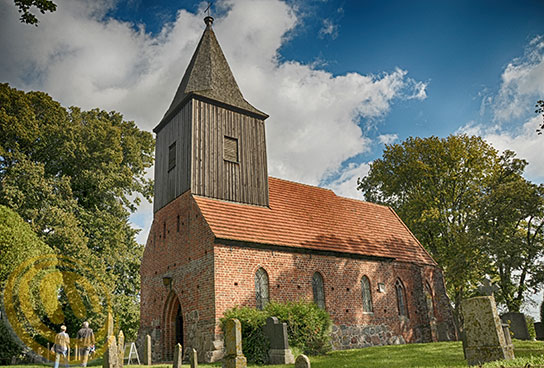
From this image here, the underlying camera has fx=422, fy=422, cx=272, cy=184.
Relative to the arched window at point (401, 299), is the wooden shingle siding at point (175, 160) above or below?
above

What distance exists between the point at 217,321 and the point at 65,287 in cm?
1188

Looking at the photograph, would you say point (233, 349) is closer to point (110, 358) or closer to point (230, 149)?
point (110, 358)

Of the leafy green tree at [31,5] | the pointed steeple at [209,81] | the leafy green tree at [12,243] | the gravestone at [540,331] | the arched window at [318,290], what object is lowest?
the gravestone at [540,331]

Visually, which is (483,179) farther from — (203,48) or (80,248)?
(80,248)

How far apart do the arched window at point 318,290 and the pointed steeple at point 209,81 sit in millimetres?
8208

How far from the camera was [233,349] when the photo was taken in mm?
10273

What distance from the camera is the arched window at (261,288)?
53.6 feet

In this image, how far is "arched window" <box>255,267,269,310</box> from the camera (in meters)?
16.3

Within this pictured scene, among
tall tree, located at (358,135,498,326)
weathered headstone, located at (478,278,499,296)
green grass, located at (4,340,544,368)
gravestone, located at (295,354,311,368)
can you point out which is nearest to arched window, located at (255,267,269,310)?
green grass, located at (4,340,544,368)

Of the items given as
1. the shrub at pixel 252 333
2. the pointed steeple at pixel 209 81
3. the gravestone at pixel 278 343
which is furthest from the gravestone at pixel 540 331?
the pointed steeple at pixel 209 81

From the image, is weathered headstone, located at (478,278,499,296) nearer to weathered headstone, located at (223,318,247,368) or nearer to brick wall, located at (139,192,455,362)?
brick wall, located at (139,192,455,362)

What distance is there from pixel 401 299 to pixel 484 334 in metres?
14.3

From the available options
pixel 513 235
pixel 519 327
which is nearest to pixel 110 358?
pixel 519 327

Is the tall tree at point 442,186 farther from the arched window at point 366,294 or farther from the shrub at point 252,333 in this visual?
the shrub at point 252,333
